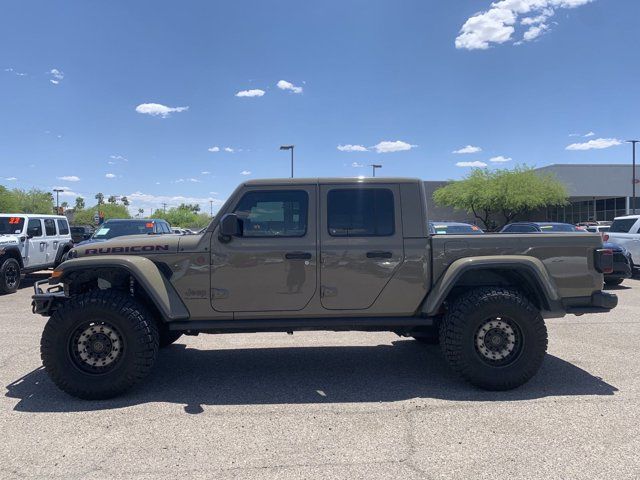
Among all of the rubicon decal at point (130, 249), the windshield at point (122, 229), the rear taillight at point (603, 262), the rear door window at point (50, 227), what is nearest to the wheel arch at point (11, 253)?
the rear door window at point (50, 227)

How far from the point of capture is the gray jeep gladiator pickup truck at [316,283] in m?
4.32

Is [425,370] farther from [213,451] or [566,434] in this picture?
[213,451]

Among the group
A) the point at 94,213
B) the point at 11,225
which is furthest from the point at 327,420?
the point at 94,213

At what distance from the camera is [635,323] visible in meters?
7.40

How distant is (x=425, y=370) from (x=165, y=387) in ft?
8.94

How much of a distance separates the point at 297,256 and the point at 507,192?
41.1m

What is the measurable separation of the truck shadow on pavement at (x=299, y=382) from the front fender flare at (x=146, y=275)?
0.82 metres

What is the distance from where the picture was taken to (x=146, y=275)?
169 inches

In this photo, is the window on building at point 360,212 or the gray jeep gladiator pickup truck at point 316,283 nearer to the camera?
the gray jeep gladiator pickup truck at point 316,283

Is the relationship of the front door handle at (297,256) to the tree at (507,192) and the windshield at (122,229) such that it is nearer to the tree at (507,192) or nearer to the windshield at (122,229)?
the windshield at (122,229)

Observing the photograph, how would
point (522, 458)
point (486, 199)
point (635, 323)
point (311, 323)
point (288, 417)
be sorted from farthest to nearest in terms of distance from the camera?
point (486, 199) < point (635, 323) < point (311, 323) < point (288, 417) < point (522, 458)

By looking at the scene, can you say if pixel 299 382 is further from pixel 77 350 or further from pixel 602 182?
pixel 602 182

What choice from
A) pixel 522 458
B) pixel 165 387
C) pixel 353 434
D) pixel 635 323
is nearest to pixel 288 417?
pixel 353 434

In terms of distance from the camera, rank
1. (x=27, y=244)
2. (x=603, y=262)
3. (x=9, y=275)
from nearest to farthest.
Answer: (x=603, y=262)
(x=9, y=275)
(x=27, y=244)
